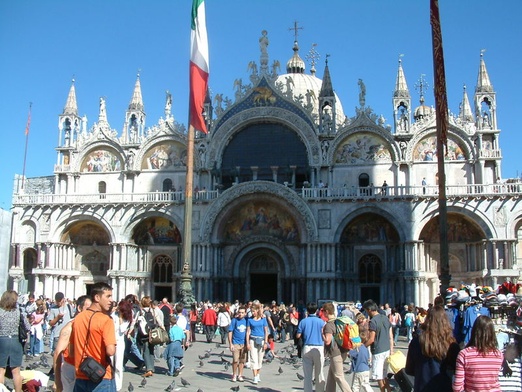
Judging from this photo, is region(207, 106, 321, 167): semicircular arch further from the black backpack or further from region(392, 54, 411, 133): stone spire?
the black backpack

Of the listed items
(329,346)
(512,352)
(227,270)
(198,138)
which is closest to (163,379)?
(329,346)

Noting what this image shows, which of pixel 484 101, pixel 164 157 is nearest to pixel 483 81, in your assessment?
pixel 484 101

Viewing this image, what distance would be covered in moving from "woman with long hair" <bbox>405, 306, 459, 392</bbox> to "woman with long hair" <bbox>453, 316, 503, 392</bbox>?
1.11ft

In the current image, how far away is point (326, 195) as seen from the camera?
127 ft

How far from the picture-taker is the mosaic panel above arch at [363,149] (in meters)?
39.7

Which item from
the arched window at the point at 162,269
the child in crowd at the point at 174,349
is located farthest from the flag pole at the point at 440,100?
the arched window at the point at 162,269

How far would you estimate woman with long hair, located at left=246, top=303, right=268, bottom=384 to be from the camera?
1535cm

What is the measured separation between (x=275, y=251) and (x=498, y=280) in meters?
12.8

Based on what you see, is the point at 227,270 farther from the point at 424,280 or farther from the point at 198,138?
the point at 424,280

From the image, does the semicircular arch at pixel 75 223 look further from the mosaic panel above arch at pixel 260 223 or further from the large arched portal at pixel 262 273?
the large arched portal at pixel 262 273

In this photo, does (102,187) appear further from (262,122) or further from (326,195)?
(326,195)

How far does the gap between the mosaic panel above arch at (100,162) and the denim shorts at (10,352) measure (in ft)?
109

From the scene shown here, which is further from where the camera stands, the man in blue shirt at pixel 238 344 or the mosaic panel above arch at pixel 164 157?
the mosaic panel above arch at pixel 164 157

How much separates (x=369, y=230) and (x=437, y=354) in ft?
105
